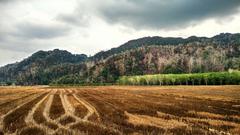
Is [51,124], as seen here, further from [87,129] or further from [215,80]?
[215,80]

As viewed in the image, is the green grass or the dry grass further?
the green grass

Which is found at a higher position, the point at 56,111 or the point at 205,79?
the point at 205,79

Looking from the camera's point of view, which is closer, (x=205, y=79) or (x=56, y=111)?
(x=56, y=111)

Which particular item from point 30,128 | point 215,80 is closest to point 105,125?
point 30,128

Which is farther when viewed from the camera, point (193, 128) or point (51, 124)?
point (51, 124)

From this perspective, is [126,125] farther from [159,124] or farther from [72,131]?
[72,131]

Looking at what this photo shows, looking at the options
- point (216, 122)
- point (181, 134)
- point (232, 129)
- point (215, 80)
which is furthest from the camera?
point (215, 80)

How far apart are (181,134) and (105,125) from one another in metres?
5.18

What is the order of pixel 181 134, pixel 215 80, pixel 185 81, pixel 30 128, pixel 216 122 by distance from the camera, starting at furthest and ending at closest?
pixel 185 81
pixel 215 80
pixel 216 122
pixel 30 128
pixel 181 134

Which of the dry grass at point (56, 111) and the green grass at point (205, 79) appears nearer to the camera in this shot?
the dry grass at point (56, 111)

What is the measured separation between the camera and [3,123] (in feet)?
68.2

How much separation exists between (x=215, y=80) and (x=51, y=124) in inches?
5871

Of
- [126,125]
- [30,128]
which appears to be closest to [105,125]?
[126,125]

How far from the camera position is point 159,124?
19172mm
